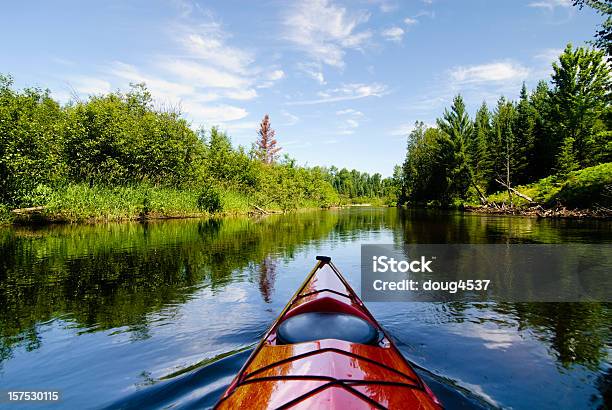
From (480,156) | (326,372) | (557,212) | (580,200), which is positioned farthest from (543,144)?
(326,372)

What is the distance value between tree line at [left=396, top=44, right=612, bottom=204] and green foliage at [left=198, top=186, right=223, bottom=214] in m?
25.1

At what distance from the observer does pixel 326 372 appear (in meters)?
2.33

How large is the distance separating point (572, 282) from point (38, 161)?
22752mm

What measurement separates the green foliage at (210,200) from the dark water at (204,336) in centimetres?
2086

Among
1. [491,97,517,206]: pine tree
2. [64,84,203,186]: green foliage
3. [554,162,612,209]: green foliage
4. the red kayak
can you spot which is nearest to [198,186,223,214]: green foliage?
[64,84,203,186]: green foliage

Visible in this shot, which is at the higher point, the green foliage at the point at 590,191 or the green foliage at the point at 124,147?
the green foliage at the point at 124,147

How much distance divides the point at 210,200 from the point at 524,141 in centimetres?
4256

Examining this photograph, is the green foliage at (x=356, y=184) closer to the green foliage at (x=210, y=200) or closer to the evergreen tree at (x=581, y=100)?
the evergreen tree at (x=581, y=100)

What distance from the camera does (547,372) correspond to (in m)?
3.95

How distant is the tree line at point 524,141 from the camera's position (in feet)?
124

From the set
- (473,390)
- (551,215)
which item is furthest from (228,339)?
(551,215)

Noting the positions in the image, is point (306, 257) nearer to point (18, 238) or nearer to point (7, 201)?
point (18, 238)

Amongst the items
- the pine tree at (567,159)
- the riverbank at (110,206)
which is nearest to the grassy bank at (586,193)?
the pine tree at (567,159)

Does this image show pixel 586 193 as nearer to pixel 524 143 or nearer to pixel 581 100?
pixel 581 100
